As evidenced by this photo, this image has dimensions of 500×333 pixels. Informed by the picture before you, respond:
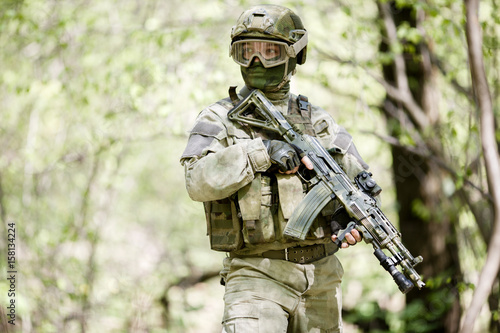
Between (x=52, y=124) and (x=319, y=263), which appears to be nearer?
(x=319, y=263)

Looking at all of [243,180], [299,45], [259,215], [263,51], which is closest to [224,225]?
[259,215]

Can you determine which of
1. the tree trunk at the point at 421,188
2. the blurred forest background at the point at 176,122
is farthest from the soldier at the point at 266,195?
the tree trunk at the point at 421,188

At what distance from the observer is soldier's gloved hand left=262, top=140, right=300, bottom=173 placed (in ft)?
10.3

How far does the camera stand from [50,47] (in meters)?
9.24

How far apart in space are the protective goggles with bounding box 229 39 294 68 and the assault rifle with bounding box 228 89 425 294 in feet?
0.56

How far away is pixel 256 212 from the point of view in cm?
317

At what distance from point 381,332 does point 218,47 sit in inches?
148

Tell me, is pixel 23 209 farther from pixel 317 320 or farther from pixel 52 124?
pixel 317 320

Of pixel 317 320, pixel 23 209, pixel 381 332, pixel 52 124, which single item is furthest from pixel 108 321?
pixel 317 320

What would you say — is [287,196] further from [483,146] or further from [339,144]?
[483,146]

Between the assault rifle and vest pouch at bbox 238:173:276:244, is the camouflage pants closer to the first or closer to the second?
vest pouch at bbox 238:173:276:244

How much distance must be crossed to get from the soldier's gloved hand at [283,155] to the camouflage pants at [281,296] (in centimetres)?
51

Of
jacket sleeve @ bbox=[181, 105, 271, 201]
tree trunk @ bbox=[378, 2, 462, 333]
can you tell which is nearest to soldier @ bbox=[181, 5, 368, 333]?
jacket sleeve @ bbox=[181, 105, 271, 201]

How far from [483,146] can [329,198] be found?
5.78 ft
